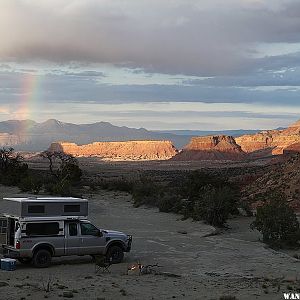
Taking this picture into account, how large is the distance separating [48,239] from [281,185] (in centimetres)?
3244

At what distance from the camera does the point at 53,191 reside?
4781 cm

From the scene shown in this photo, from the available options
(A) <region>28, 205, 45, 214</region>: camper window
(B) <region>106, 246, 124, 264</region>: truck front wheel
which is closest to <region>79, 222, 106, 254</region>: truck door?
(B) <region>106, 246, 124, 264</region>: truck front wheel

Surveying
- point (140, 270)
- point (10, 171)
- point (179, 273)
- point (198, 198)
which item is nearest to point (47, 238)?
point (140, 270)

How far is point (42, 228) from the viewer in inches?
724

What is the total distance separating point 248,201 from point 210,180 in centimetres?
640

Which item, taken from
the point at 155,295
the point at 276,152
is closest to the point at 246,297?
the point at 155,295

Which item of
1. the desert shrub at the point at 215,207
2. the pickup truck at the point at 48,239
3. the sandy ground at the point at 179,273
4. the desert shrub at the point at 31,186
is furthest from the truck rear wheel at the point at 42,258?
the desert shrub at the point at 31,186

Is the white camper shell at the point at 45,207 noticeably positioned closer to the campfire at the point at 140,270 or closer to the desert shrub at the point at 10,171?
the campfire at the point at 140,270

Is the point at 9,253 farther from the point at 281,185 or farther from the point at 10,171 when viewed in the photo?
the point at 10,171

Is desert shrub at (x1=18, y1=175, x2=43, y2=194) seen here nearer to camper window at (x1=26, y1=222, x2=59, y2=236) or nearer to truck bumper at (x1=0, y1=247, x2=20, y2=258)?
truck bumper at (x1=0, y1=247, x2=20, y2=258)

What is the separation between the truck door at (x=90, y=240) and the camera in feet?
62.4

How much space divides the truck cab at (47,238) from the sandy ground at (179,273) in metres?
0.51

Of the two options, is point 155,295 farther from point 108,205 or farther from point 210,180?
point 108,205

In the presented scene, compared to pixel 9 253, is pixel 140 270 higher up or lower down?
lower down
